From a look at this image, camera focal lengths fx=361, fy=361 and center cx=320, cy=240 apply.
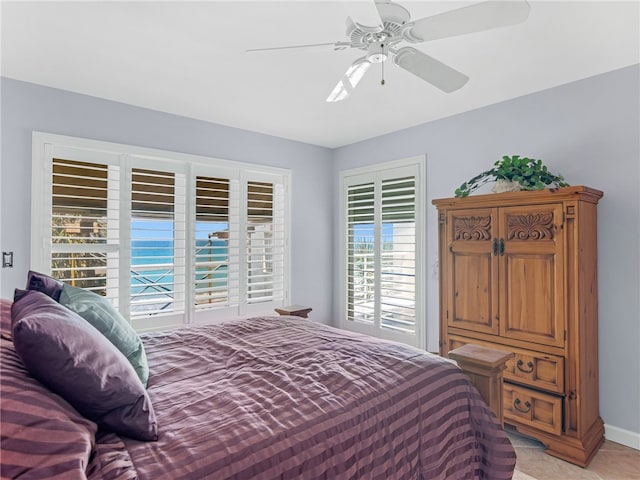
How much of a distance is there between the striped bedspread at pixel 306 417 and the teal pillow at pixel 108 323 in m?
0.10

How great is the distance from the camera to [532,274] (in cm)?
235

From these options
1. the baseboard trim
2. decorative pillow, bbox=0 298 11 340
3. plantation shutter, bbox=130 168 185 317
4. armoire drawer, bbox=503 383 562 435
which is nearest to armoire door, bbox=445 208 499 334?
armoire drawer, bbox=503 383 562 435

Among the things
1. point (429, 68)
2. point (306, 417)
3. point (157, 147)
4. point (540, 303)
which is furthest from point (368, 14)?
point (157, 147)

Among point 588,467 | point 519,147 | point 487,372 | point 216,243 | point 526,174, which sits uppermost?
point 519,147

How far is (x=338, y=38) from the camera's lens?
6.77ft

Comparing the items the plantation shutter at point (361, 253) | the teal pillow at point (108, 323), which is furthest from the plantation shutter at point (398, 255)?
the teal pillow at point (108, 323)

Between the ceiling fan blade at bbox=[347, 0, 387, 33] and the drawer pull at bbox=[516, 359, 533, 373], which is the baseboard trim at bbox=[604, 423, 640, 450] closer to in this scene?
the drawer pull at bbox=[516, 359, 533, 373]

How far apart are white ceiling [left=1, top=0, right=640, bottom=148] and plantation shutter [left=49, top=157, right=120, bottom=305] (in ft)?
2.13

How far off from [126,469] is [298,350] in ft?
3.30

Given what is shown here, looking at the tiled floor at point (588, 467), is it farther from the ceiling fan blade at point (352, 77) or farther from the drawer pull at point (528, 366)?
the ceiling fan blade at point (352, 77)

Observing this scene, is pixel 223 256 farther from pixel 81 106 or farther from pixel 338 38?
pixel 338 38

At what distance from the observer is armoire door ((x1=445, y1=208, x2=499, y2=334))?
253cm

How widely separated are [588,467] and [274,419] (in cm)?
218

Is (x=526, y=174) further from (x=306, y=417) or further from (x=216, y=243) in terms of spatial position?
(x=216, y=243)
